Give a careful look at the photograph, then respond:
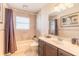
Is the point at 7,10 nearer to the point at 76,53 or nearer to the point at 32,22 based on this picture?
the point at 32,22

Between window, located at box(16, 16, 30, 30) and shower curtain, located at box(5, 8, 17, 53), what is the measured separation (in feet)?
0.86

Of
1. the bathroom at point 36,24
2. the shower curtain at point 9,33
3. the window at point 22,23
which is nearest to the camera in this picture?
the bathroom at point 36,24

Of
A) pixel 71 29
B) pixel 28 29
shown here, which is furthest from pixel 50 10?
pixel 71 29

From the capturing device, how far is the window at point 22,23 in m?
1.82

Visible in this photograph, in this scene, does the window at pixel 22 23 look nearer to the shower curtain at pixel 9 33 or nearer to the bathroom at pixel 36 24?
the bathroom at pixel 36 24

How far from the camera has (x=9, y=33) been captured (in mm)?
2287

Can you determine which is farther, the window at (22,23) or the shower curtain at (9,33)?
the shower curtain at (9,33)

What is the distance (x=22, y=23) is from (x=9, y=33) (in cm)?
69

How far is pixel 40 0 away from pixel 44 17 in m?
0.89

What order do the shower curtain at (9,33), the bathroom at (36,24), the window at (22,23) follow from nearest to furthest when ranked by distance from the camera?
the bathroom at (36,24), the window at (22,23), the shower curtain at (9,33)

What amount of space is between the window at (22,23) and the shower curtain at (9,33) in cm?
26

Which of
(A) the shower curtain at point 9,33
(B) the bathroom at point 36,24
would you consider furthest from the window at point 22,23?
(A) the shower curtain at point 9,33

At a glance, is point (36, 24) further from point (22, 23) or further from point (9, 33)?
point (9, 33)

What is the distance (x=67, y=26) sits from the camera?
1.52 m
